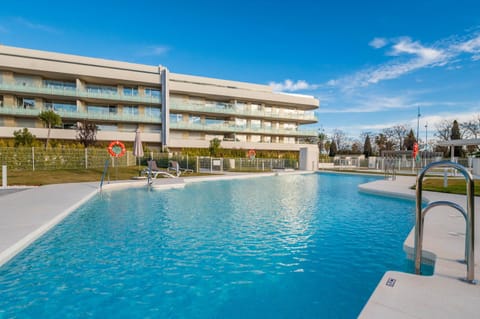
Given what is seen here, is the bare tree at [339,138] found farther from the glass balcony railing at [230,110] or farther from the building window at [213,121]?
the building window at [213,121]

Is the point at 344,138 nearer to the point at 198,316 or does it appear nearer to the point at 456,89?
the point at 456,89

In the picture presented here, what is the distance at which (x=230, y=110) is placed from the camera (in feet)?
130

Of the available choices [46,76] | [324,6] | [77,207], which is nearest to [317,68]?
[324,6]

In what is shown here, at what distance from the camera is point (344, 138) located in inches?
2771

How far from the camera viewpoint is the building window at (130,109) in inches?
1384

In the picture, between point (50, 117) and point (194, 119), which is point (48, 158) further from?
point (194, 119)

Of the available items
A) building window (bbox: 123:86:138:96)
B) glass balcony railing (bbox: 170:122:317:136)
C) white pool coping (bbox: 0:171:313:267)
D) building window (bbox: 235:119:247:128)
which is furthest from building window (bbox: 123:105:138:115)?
white pool coping (bbox: 0:171:313:267)

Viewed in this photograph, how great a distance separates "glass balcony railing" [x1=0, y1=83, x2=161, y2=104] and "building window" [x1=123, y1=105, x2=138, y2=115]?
4.56 feet

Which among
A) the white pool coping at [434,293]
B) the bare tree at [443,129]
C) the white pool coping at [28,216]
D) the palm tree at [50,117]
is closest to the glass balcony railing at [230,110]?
the palm tree at [50,117]

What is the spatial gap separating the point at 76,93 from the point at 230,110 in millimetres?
20824

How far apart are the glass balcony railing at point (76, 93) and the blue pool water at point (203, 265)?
30.3 metres

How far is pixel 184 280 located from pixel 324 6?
2021cm

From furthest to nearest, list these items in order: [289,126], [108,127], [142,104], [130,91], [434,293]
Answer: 1. [289,126]
2. [130,91]
3. [142,104]
4. [108,127]
5. [434,293]

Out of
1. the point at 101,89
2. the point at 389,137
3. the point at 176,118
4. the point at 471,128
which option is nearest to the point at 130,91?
the point at 101,89
